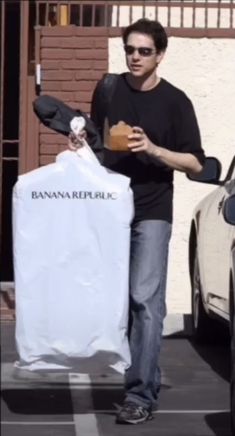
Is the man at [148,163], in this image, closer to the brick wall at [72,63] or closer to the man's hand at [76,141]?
the man's hand at [76,141]

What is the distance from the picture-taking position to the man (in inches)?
286

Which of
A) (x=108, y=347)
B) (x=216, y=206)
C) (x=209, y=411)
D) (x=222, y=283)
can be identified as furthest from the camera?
(x=216, y=206)

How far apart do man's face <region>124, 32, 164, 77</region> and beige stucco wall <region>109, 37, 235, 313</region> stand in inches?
171

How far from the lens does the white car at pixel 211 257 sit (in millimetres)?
8742

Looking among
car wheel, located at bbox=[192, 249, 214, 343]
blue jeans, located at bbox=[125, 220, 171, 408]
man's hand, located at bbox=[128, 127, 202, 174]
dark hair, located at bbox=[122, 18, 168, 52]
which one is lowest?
car wheel, located at bbox=[192, 249, 214, 343]

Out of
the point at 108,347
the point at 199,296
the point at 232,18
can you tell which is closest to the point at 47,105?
the point at 108,347

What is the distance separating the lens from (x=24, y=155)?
1199 centimetres

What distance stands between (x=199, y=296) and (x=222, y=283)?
4.49 ft

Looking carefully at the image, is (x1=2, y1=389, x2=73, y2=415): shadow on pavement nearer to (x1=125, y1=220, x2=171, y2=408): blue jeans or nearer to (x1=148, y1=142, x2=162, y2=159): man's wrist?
(x1=125, y1=220, x2=171, y2=408): blue jeans

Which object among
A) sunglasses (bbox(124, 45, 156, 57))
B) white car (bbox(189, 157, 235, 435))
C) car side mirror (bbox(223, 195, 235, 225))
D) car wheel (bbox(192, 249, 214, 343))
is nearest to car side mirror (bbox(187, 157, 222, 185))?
white car (bbox(189, 157, 235, 435))

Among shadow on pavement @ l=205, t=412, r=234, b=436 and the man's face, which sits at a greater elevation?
the man's face

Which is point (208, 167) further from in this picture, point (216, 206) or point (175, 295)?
point (175, 295)

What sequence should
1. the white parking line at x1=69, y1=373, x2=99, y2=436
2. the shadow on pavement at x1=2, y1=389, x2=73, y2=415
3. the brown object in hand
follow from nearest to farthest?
the brown object in hand < the white parking line at x1=69, y1=373, x2=99, y2=436 < the shadow on pavement at x1=2, y1=389, x2=73, y2=415

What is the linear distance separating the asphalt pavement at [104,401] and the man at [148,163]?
299 millimetres
